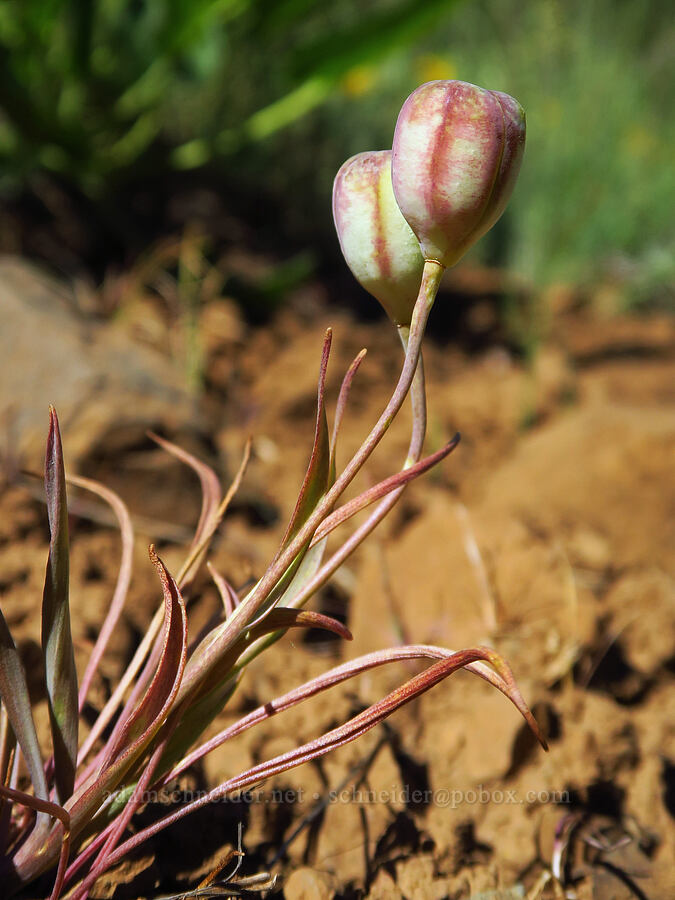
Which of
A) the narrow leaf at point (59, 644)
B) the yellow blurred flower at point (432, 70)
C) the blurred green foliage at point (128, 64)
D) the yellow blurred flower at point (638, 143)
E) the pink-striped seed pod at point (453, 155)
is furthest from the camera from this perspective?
the yellow blurred flower at point (638, 143)

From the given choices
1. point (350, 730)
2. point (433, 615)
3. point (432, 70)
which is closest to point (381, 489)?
point (350, 730)

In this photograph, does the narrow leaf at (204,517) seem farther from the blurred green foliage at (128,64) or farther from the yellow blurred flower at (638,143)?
the yellow blurred flower at (638,143)

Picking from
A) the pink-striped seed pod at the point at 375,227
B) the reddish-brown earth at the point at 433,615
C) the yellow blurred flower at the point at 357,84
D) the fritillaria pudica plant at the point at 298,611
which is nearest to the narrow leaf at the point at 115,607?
the fritillaria pudica plant at the point at 298,611

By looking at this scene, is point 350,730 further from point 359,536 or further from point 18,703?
point 18,703

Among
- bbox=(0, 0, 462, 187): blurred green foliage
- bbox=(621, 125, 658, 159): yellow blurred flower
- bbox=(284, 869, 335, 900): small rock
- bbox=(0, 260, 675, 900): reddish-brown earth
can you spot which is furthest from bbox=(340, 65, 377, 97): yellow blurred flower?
bbox=(284, 869, 335, 900): small rock

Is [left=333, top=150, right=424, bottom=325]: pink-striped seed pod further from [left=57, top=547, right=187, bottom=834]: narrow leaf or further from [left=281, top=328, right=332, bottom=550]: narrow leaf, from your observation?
[left=57, top=547, right=187, bottom=834]: narrow leaf

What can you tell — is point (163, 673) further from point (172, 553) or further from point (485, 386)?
point (485, 386)
